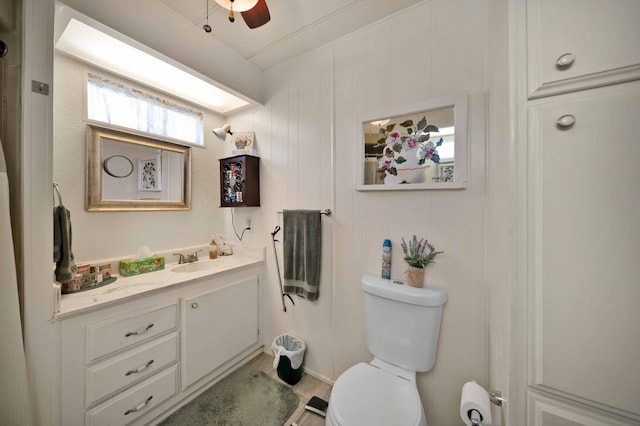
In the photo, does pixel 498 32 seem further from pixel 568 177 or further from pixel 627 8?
pixel 568 177

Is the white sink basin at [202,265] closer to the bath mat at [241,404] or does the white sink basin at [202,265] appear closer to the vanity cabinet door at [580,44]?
the bath mat at [241,404]

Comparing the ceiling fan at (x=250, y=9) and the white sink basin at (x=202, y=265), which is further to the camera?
the white sink basin at (x=202, y=265)

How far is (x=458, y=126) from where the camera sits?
118 cm

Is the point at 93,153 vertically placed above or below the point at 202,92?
below

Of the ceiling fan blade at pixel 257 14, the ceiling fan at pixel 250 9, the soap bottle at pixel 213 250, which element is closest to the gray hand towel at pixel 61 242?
the soap bottle at pixel 213 250

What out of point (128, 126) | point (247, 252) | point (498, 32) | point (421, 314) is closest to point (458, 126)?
point (498, 32)

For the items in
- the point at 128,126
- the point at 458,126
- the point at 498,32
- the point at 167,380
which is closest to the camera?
the point at 498,32

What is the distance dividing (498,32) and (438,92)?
0.35 metres

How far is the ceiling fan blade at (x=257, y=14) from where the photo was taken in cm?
113

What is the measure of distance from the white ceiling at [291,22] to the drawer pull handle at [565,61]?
1.08 meters

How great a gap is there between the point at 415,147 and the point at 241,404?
2.01 metres

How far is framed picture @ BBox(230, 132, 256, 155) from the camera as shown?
2000mm

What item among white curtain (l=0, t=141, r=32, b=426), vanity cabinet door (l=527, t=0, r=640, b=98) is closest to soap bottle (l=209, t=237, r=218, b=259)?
white curtain (l=0, t=141, r=32, b=426)

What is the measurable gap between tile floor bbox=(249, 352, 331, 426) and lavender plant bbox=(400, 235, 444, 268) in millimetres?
1147
